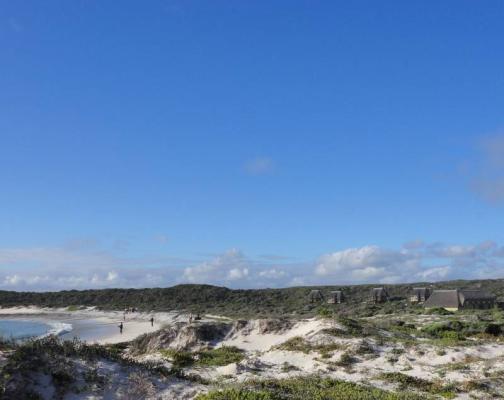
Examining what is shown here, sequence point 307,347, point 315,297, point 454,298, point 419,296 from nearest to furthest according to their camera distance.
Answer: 1. point 307,347
2. point 454,298
3. point 419,296
4. point 315,297

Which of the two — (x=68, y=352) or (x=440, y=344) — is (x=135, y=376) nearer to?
(x=68, y=352)

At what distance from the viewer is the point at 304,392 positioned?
1620 centimetres

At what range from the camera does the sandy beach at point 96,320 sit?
60537 mm

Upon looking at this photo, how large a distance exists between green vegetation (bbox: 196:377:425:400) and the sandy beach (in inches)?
1365

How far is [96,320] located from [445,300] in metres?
55.6

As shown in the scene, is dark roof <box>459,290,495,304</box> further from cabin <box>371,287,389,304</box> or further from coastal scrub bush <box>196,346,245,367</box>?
coastal scrub bush <box>196,346,245,367</box>

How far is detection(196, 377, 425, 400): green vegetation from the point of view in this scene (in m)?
14.1

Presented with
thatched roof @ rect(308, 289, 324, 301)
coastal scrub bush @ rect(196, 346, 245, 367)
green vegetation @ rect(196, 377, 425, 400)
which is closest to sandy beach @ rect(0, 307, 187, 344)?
coastal scrub bush @ rect(196, 346, 245, 367)

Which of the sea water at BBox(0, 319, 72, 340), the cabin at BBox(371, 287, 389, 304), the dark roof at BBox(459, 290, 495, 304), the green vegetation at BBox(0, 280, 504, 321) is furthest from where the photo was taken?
the green vegetation at BBox(0, 280, 504, 321)

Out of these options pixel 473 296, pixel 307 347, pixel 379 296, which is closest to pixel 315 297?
pixel 379 296

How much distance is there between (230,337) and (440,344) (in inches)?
564

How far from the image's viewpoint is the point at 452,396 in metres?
18.1

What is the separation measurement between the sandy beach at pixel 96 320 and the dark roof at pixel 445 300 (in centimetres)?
3556

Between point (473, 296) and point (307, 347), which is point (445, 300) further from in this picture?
point (307, 347)
